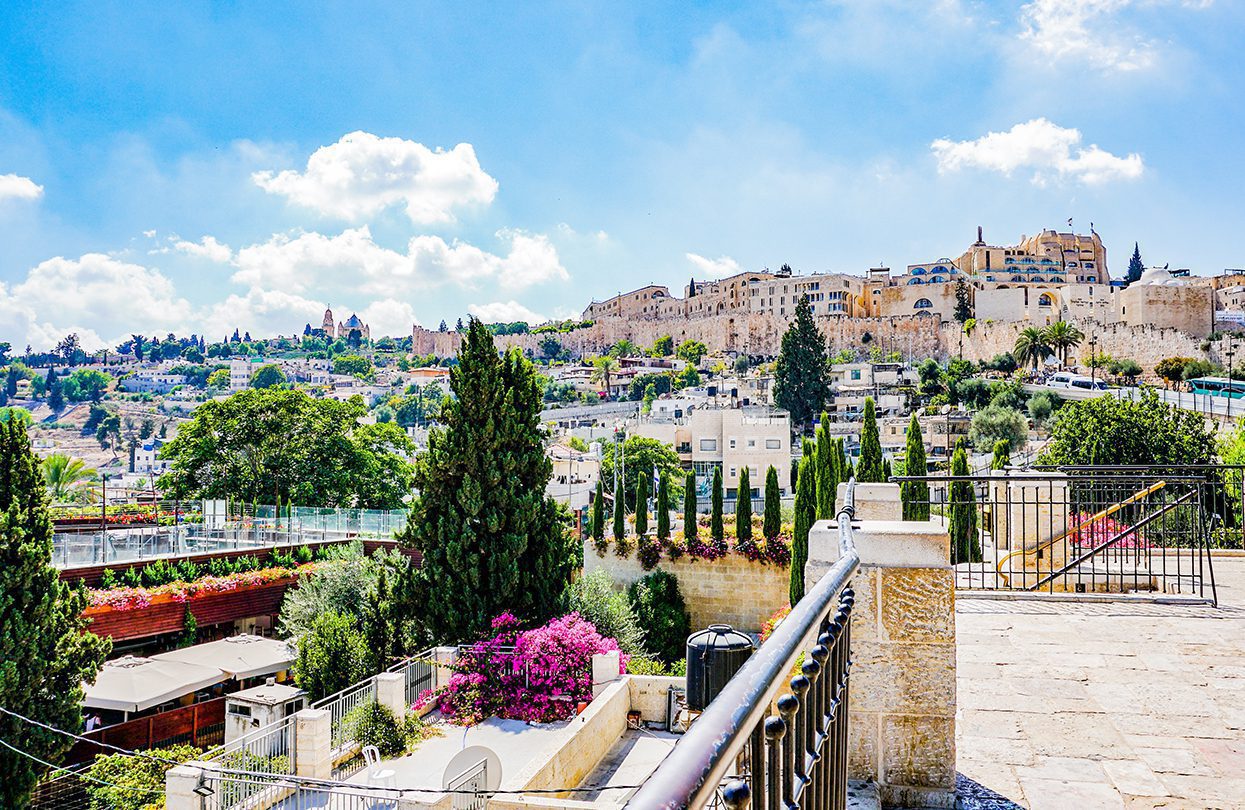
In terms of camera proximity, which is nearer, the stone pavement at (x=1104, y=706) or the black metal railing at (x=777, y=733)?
the black metal railing at (x=777, y=733)

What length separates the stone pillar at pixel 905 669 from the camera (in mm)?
2689

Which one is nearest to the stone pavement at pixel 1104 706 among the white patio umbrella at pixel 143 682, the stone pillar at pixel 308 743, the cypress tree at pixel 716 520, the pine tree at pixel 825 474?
the stone pillar at pixel 308 743

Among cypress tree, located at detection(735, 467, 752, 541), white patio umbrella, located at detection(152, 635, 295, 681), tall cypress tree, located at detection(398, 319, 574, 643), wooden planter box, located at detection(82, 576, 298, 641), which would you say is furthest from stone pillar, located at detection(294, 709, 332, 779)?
cypress tree, located at detection(735, 467, 752, 541)

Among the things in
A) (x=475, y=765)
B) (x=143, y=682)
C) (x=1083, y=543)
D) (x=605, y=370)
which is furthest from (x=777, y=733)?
(x=605, y=370)

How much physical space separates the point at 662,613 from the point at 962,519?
979cm

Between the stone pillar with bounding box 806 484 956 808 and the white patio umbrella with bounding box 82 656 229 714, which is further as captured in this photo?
the white patio umbrella with bounding box 82 656 229 714

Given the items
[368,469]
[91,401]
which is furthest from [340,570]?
[91,401]

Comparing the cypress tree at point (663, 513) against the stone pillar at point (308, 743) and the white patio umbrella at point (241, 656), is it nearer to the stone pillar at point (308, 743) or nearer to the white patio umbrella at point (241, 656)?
the white patio umbrella at point (241, 656)

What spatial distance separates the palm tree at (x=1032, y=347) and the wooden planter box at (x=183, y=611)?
5668cm

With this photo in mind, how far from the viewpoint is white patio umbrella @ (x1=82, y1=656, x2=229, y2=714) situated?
42.4 feet

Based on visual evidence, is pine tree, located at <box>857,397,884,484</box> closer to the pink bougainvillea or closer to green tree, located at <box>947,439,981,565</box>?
green tree, located at <box>947,439,981,565</box>

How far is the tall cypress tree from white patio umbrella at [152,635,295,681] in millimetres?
2718

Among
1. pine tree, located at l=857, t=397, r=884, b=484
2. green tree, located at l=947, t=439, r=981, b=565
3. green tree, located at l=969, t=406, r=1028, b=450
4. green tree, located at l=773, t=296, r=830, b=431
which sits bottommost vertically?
green tree, located at l=947, t=439, r=981, b=565

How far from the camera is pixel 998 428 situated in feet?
143
